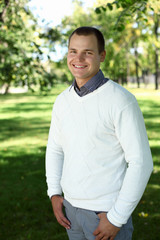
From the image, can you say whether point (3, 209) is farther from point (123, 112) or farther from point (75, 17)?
point (75, 17)

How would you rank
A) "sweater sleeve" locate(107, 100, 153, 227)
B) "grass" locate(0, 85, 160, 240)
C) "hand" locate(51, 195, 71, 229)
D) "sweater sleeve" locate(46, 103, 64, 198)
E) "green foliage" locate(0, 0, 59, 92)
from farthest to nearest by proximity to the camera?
"green foliage" locate(0, 0, 59, 92) < "grass" locate(0, 85, 160, 240) < "sweater sleeve" locate(46, 103, 64, 198) < "hand" locate(51, 195, 71, 229) < "sweater sleeve" locate(107, 100, 153, 227)

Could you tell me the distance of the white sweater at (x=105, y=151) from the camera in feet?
6.38

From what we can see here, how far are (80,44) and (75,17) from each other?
138 ft

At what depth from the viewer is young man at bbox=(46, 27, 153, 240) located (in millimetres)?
1949

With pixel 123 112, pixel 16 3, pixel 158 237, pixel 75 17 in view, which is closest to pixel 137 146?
pixel 123 112

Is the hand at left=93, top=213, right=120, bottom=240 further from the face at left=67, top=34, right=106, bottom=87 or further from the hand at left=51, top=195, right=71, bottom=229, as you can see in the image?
the face at left=67, top=34, right=106, bottom=87

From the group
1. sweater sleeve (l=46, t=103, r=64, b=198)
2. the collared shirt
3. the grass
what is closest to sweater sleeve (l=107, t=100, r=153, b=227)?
the collared shirt

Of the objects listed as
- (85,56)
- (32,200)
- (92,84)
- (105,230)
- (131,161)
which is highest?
(85,56)

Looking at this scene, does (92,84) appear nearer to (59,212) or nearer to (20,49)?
(59,212)

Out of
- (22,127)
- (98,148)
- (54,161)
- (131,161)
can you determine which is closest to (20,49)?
(54,161)

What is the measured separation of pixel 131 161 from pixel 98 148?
0.75 feet

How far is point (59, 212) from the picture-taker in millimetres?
2375

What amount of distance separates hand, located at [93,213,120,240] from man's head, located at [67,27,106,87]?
2.99 ft

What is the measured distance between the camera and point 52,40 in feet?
26.8
